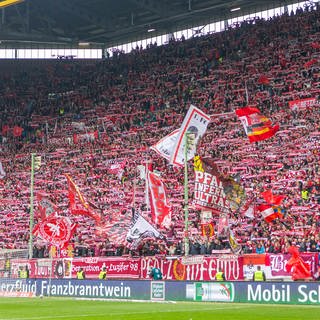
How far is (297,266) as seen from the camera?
1171 inches

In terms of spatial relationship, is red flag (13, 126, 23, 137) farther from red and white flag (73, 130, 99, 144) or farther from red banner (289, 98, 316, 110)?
red banner (289, 98, 316, 110)

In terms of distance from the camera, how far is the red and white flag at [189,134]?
1326 inches

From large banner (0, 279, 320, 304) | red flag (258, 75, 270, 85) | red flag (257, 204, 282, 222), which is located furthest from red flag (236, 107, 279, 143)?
large banner (0, 279, 320, 304)

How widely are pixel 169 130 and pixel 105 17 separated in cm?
2256

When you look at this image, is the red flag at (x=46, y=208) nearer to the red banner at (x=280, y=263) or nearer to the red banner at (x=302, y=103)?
the red banner at (x=280, y=263)

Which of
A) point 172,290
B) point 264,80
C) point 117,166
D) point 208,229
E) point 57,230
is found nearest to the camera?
point 172,290

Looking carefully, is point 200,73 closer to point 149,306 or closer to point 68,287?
point 68,287

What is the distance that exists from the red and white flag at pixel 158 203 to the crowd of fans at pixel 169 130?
2278 mm

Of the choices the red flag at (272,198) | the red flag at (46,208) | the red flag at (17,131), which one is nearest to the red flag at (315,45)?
the red flag at (272,198)

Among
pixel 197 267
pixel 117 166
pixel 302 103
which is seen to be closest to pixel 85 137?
pixel 117 166

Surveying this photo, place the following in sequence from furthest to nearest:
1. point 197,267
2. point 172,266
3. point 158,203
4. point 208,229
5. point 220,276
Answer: point 208,229
point 158,203
point 172,266
point 197,267
point 220,276

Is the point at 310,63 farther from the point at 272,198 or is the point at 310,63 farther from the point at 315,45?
the point at 272,198

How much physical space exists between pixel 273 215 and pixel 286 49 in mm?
17849

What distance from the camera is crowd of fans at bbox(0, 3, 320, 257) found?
127ft
